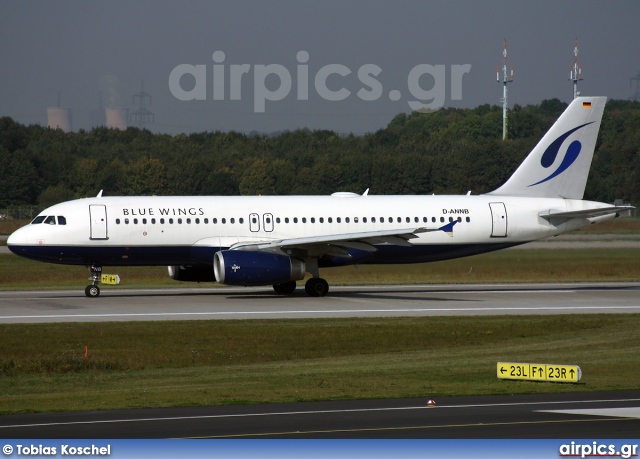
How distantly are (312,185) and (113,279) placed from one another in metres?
51.9

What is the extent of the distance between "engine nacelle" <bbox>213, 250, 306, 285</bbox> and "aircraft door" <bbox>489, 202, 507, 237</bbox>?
8.22 meters

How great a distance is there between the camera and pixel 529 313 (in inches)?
1270

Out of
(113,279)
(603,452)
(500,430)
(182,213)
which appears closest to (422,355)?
(500,430)

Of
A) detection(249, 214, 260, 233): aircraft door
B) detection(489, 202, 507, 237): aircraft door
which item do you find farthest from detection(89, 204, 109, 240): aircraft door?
detection(489, 202, 507, 237): aircraft door

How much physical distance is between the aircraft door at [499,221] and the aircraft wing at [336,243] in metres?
3.95

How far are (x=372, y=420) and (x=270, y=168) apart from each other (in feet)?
278

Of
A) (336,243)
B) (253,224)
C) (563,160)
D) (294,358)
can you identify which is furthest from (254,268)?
(563,160)

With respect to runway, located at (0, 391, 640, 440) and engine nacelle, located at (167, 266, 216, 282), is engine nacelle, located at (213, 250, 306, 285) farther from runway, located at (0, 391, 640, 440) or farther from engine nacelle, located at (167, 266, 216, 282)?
runway, located at (0, 391, 640, 440)

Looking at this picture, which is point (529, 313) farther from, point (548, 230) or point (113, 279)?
point (113, 279)

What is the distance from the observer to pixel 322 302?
35.9 metres

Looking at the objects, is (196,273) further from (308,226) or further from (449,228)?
(449,228)

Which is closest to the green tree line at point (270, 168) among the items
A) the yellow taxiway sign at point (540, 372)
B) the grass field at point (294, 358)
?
the grass field at point (294, 358)

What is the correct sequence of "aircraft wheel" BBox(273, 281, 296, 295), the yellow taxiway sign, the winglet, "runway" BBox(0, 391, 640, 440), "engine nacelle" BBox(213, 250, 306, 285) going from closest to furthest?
"runway" BBox(0, 391, 640, 440)
the yellow taxiway sign
"engine nacelle" BBox(213, 250, 306, 285)
the winglet
"aircraft wheel" BBox(273, 281, 296, 295)

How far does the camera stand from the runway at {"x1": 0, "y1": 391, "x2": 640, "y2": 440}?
45.6 feet
